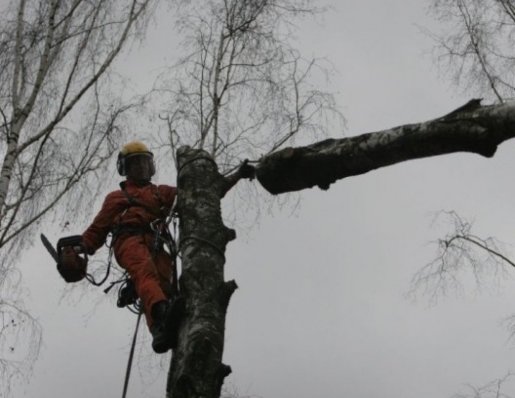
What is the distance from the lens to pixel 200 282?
275 cm

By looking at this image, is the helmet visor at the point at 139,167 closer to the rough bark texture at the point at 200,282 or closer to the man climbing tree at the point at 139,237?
the man climbing tree at the point at 139,237

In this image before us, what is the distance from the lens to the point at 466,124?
2.14 m

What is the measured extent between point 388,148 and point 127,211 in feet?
6.19

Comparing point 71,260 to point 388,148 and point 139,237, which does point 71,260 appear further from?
point 388,148

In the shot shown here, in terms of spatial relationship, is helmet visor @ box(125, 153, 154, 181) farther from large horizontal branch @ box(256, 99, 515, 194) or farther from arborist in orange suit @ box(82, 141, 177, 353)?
large horizontal branch @ box(256, 99, 515, 194)

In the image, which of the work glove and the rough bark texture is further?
the work glove

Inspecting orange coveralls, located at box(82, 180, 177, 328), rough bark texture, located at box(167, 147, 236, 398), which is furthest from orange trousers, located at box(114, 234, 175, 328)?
rough bark texture, located at box(167, 147, 236, 398)

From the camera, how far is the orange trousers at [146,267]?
3230mm

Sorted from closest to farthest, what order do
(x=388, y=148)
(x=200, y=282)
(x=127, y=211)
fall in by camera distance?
(x=388, y=148) < (x=200, y=282) < (x=127, y=211)

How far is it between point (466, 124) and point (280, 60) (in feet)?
17.7

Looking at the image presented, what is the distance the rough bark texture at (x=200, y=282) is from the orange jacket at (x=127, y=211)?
21.9 inches

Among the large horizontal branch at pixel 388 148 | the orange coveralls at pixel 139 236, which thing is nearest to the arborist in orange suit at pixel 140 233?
the orange coveralls at pixel 139 236

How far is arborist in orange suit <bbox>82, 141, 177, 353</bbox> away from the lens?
10.8 ft

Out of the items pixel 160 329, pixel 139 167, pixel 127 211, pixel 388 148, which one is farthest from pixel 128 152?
pixel 388 148
